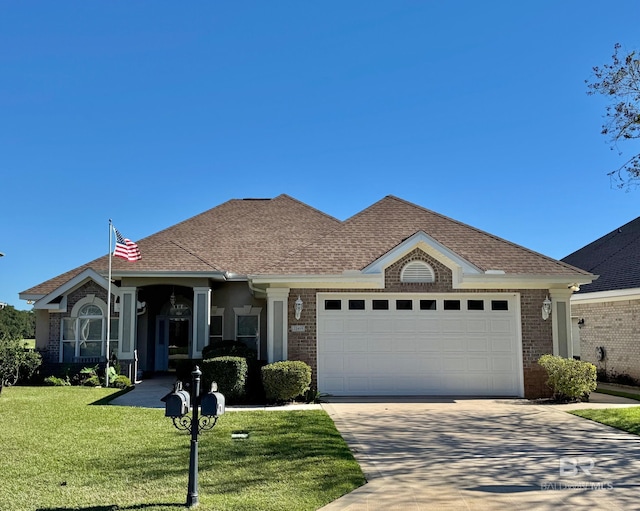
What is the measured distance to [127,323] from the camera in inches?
671

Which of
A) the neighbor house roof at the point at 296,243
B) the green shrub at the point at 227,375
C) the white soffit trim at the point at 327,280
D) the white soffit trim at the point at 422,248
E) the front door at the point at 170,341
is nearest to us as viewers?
the green shrub at the point at 227,375

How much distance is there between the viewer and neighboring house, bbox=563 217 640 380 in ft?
55.6

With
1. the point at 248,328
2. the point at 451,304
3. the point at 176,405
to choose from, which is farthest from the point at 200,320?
the point at 176,405

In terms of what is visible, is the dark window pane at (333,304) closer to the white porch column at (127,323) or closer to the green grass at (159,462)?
the green grass at (159,462)


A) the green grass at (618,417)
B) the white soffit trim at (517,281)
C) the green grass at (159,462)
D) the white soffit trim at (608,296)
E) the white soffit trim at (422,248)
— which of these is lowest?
the green grass at (618,417)

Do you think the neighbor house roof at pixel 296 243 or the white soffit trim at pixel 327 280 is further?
the neighbor house roof at pixel 296 243

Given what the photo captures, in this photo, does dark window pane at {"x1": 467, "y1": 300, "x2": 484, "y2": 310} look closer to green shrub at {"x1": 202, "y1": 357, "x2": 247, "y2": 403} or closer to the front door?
green shrub at {"x1": 202, "y1": 357, "x2": 247, "y2": 403}

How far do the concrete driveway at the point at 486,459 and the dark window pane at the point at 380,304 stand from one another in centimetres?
282

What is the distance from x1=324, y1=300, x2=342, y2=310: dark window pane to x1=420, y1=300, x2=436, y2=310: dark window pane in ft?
7.10

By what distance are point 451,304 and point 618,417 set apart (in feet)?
15.1

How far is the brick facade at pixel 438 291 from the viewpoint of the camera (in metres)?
13.5

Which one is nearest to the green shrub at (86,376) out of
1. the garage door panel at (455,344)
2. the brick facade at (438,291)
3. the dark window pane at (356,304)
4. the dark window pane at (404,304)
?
the brick facade at (438,291)

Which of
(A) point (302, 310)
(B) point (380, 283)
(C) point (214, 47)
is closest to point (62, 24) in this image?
(C) point (214, 47)

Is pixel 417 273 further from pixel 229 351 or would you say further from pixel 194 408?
pixel 194 408
